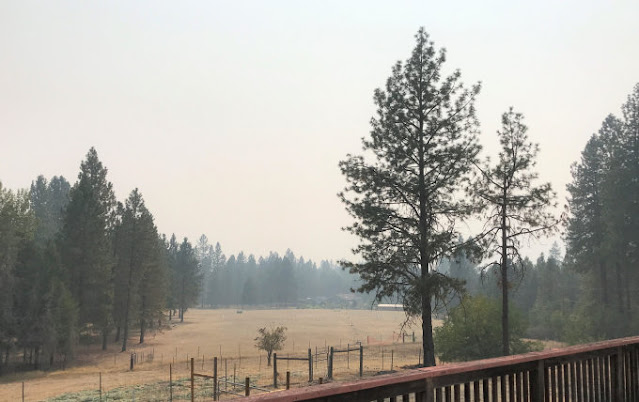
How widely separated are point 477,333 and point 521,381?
2882cm

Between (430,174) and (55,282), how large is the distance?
38.7m

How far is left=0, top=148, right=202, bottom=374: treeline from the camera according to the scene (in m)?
46.1

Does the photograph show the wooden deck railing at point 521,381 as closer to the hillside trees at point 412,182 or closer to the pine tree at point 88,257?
the hillside trees at point 412,182

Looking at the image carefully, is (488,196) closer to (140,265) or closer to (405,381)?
(405,381)

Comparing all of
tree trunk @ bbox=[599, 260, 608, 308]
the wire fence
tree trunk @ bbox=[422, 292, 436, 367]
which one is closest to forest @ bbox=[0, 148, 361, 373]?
the wire fence

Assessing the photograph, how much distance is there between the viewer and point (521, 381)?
490 centimetres

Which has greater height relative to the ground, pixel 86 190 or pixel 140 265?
pixel 86 190

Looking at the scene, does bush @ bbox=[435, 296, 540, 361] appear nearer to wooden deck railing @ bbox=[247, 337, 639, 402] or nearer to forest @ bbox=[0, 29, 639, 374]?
forest @ bbox=[0, 29, 639, 374]

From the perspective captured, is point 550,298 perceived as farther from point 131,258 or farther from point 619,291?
point 131,258

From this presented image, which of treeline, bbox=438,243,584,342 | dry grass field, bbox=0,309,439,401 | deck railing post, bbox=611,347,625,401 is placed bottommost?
dry grass field, bbox=0,309,439,401

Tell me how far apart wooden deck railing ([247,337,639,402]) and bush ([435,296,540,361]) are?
82.7 feet

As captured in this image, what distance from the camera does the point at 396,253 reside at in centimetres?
2800

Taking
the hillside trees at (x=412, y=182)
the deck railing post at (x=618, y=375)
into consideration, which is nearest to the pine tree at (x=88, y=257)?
the hillside trees at (x=412, y=182)

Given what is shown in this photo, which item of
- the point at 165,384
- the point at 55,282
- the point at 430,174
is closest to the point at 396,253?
the point at 430,174
